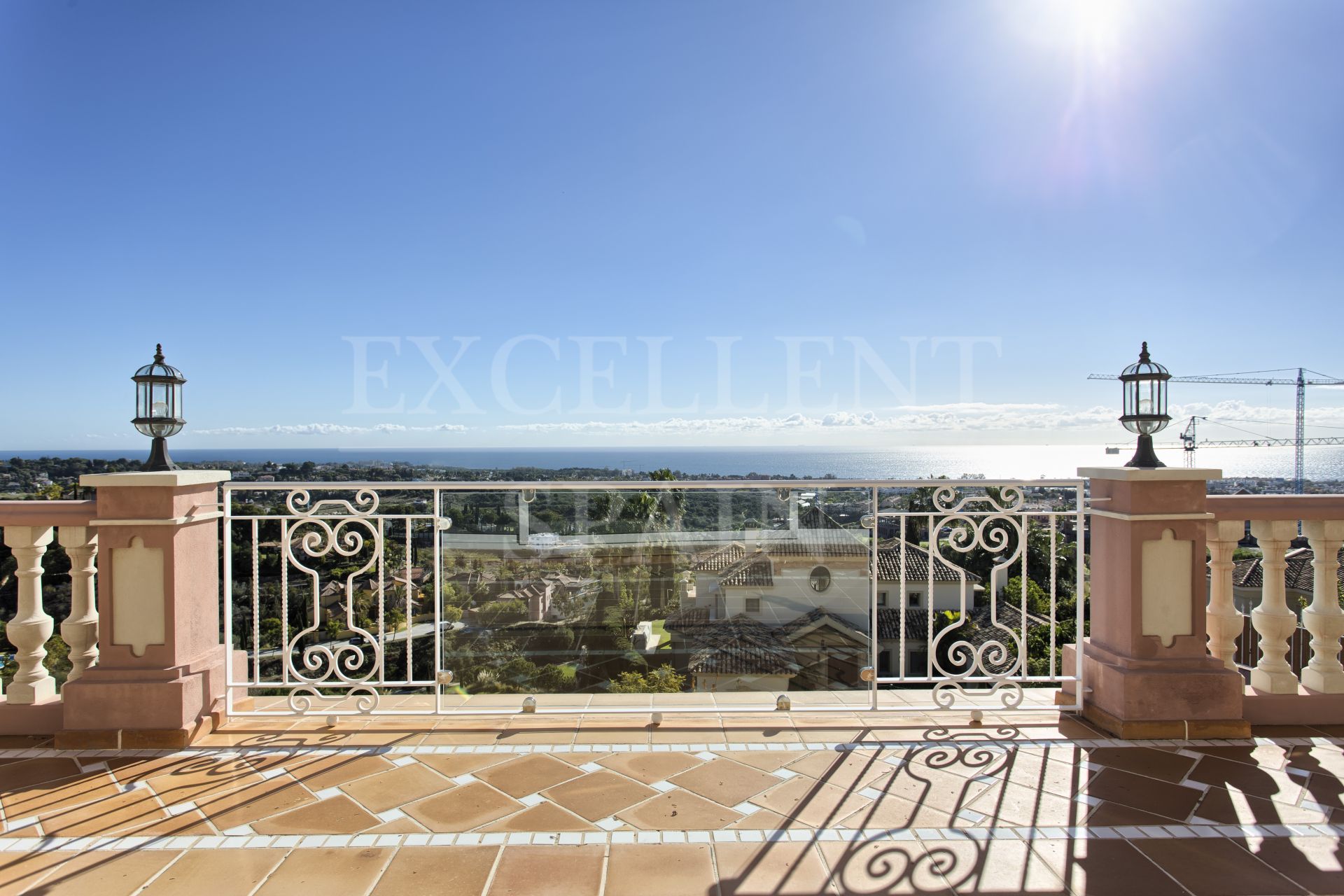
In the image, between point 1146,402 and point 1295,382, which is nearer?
point 1146,402

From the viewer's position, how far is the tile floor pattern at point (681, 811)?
1.63 metres

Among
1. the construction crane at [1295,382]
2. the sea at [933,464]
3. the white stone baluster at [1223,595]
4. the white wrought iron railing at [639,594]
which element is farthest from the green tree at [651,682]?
the construction crane at [1295,382]

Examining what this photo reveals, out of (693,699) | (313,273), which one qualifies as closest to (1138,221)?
(693,699)

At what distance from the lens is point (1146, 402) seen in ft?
9.11

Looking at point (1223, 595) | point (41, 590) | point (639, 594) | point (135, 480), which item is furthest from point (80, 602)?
point (1223, 595)

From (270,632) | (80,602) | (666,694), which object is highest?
(80,602)

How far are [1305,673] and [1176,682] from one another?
716mm

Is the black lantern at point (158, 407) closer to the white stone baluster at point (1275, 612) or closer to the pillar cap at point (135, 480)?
the pillar cap at point (135, 480)

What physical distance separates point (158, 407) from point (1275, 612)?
4.68 meters

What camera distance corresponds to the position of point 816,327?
56.7 ft

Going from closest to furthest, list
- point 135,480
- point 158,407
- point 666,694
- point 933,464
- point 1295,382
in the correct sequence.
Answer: point 135,480, point 158,407, point 666,694, point 1295,382, point 933,464

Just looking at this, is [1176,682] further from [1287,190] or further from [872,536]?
[1287,190]

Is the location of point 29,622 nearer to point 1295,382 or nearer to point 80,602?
point 80,602

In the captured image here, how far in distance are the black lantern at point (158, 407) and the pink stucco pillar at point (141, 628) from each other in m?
0.19
